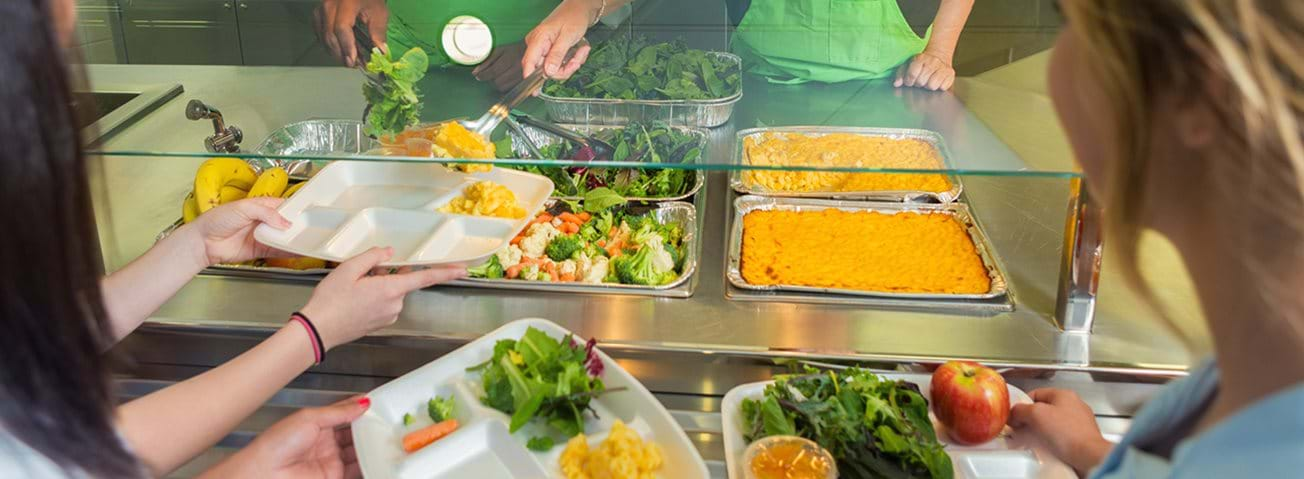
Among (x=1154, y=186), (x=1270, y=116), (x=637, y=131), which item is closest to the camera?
(x=1270, y=116)

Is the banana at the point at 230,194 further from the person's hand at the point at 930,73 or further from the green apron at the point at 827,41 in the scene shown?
the person's hand at the point at 930,73

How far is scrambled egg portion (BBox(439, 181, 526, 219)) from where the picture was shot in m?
1.72

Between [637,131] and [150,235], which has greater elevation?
[637,131]

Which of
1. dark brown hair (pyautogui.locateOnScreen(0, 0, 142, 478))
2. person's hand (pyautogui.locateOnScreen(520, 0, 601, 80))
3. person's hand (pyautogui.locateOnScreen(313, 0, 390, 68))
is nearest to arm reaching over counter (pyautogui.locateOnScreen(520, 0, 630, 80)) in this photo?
person's hand (pyautogui.locateOnScreen(520, 0, 601, 80))

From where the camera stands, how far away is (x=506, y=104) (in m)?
1.35

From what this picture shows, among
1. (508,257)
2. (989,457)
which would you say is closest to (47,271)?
(508,257)

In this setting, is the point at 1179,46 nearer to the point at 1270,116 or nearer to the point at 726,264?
the point at 1270,116

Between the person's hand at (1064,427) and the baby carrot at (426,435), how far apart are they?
2.68ft

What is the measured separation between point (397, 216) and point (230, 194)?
411mm

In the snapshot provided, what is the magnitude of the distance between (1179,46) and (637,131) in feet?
2.75

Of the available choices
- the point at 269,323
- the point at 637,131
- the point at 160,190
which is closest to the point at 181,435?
the point at 269,323

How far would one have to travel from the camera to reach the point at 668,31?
1435 millimetres

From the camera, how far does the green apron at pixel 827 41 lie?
135 centimetres

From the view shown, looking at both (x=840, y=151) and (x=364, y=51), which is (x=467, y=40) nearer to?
(x=364, y=51)
